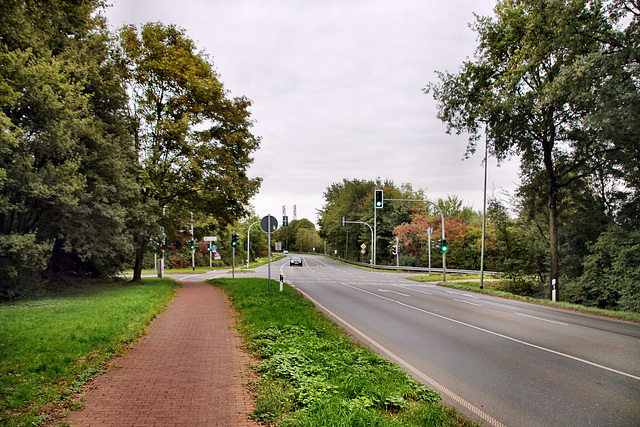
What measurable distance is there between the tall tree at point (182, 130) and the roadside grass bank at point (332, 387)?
1434cm

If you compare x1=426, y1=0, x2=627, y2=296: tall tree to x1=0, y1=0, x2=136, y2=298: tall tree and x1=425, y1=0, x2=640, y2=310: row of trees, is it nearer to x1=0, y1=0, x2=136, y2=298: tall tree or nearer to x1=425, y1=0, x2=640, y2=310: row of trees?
x1=425, y1=0, x2=640, y2=310: row of trees

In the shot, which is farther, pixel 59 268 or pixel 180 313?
pixel 59 268

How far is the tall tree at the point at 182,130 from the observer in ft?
65.4

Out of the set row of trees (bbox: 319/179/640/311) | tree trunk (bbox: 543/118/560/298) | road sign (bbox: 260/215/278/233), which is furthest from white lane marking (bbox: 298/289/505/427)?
tree trunk (bbox: 543/118/560/298)

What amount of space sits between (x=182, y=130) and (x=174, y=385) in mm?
16638

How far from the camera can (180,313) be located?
37.6 ft

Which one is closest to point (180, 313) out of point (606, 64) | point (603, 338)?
point (603, 338)

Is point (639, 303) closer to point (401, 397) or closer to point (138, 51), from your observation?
point (401, 397)

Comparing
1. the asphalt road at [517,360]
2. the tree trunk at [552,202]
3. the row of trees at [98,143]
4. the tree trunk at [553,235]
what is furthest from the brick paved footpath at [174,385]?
the tree trunk at [552,202]

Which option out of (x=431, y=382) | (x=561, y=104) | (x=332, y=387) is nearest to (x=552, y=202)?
(x=561, y=104)

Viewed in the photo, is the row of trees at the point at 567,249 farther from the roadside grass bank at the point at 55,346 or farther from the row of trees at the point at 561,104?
the roadside grass bank at the point at 55,346

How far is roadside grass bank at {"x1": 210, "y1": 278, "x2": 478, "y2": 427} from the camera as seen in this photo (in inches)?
158

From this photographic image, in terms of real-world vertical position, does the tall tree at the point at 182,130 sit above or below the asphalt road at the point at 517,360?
above

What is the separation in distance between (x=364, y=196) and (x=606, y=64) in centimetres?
6272
